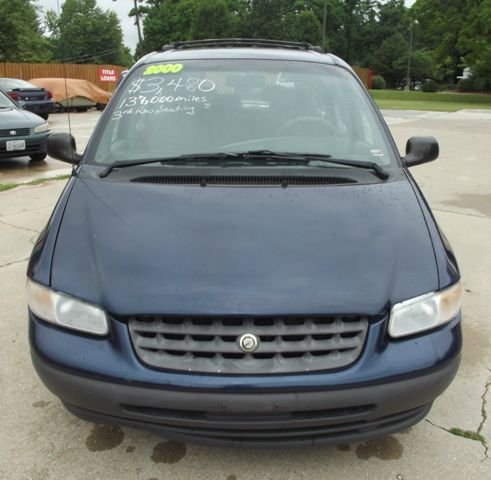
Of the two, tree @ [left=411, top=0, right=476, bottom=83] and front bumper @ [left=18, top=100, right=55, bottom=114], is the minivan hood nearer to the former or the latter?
front bumper @ [left=18, top=100, right=55, bottom=114]

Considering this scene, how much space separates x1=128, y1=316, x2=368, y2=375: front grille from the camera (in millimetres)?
1844

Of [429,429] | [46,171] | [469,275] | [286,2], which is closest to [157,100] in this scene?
[429,429]

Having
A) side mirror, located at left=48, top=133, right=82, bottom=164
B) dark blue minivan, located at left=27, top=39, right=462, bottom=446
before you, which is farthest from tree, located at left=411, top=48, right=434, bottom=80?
dark blue minivan, located at left=27, top=39, right=462, bottom=446

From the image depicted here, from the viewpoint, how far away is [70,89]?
22.1 meters

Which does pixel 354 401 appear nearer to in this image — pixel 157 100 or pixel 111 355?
pixel 111 355

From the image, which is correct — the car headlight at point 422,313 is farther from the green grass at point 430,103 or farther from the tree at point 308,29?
the tree at point 308,29

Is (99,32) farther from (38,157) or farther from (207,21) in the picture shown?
(38,157)

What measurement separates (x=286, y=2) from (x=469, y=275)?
266ft

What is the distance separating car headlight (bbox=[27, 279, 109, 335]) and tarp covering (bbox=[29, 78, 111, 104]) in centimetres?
2099

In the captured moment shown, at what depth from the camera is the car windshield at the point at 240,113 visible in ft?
9.46

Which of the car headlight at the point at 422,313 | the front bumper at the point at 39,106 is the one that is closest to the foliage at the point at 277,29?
the front bumper at the point at 39,106

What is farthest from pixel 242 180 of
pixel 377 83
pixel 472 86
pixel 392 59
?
pixel 392 59

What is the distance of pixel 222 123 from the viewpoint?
2973 millimetres

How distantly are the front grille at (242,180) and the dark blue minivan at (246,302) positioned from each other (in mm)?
10
